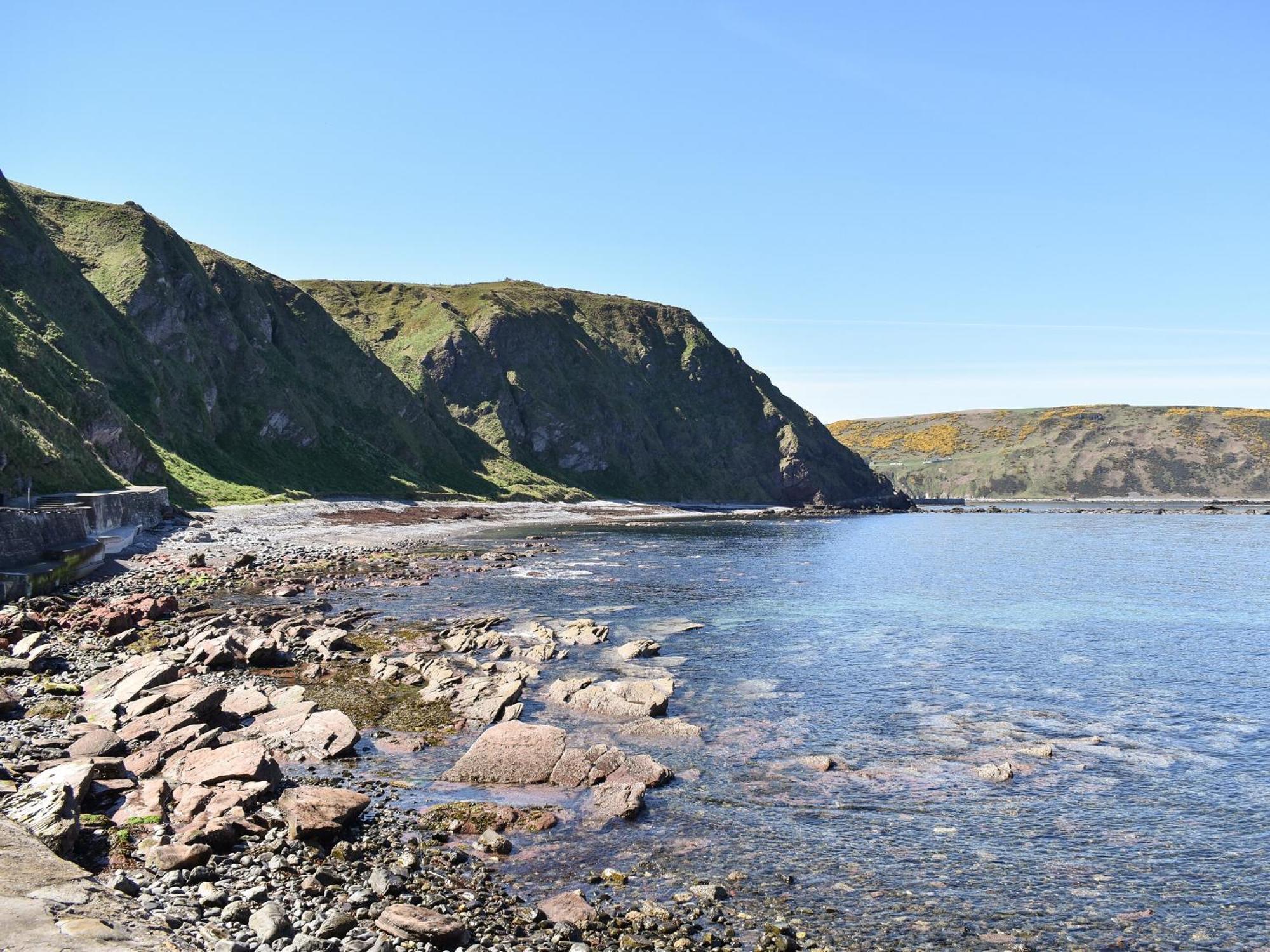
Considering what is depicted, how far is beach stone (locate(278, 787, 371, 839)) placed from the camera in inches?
675

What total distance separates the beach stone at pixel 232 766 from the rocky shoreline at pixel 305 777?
0.20 ft

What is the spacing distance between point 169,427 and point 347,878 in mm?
112424

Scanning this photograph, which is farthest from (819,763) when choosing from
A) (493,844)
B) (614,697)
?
(493,844)

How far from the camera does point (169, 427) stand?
362 ft

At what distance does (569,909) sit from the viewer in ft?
48.8

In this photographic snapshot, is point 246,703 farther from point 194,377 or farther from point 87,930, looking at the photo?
point 194,377

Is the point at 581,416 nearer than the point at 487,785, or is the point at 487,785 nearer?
the point at 487,785

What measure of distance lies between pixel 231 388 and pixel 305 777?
12940cm

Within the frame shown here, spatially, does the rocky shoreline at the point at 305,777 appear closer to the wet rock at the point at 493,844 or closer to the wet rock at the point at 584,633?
the wet rock at the point at 493,844

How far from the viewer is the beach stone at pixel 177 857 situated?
51.3 feet

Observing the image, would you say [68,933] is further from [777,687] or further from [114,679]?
[777,687]

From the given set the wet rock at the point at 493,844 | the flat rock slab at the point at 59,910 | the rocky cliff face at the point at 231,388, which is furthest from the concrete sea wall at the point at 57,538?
the wet rock at the point at 493,844

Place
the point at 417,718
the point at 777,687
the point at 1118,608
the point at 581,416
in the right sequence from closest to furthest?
the point at 417,718 < the point at 777,687 < the point at 1118,608 < the point at 581,416

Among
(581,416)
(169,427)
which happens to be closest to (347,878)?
(169,427)
